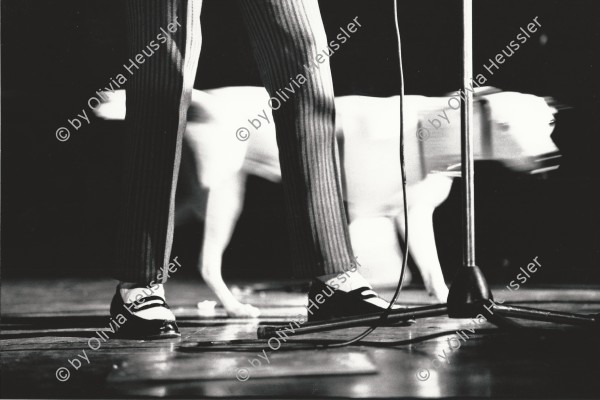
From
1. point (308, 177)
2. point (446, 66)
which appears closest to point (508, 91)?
point (446, 66)

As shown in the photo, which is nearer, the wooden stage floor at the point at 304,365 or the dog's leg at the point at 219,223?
the wooden stage floor at the point at 304,365

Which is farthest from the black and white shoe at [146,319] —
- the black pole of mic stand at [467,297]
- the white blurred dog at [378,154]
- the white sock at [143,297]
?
the white blurred dog at [378,154]

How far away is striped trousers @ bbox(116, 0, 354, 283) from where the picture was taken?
1.26 metres

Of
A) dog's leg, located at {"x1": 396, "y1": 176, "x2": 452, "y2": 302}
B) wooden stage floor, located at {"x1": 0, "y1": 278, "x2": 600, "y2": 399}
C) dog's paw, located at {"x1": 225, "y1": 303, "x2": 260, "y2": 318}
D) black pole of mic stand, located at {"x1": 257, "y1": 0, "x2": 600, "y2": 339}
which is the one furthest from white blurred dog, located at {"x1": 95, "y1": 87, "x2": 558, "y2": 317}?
black pole of mic stand, located at {"x1": 257, "y1": 0, "x2": 600, "y2": 339}

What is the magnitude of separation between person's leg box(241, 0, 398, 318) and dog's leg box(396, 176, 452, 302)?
42 cm

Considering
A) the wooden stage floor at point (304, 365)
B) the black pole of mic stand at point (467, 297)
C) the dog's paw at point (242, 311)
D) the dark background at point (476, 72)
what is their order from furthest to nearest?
the dark background at point (476, 72), the dog's paw at point (242, 311), the black pole of mic stand at point (467, 297), the wooden stage floor at point (304, 365)

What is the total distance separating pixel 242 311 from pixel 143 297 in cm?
31

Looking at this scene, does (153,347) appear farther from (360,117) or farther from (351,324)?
(360,117)

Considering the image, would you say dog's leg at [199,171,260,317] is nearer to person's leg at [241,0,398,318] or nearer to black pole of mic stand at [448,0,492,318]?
person's leg at [241,0,398,318]

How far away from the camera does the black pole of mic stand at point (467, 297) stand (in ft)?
3.40

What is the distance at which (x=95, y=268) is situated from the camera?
2.03 meters

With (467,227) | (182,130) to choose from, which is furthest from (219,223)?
(467,227)

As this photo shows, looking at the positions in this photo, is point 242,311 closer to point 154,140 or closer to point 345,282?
point 345,282

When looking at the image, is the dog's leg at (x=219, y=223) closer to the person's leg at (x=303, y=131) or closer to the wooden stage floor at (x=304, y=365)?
the wooden stage floor at (x=304, y=365)
